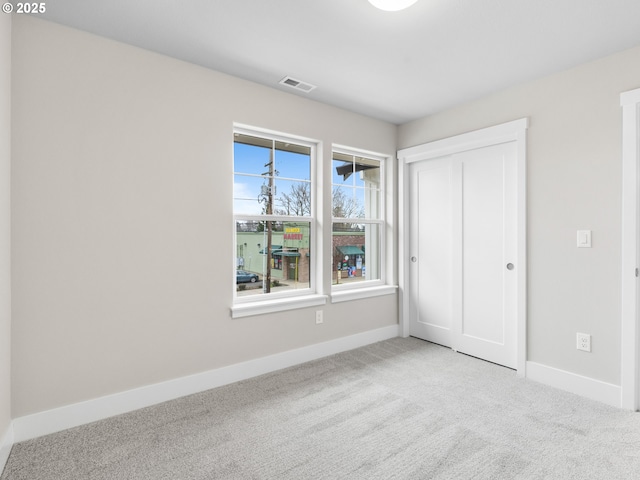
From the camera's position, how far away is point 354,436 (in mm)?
2045

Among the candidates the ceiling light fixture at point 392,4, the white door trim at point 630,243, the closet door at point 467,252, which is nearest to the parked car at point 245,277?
the closet door at point 467,252

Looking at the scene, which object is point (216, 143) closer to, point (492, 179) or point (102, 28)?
point (102, 28)

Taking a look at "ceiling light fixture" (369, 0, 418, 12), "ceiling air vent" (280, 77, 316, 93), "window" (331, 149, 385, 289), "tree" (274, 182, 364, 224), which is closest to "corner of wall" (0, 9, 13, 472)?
"ceiling air vent" (280, 77, 316, 93)

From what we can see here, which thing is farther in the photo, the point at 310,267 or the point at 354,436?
the point at 310,267

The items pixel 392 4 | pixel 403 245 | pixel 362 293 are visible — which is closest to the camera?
pixel 392 4

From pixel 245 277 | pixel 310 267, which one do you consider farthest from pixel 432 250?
pixel 245 277

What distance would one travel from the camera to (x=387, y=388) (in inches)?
105

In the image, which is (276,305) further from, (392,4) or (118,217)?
(392,4)

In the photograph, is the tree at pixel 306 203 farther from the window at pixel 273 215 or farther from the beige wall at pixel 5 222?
the beige wall at pixel 5 222

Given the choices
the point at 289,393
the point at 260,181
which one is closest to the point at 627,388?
the point at 289,393

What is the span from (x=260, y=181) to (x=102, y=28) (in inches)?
58.4

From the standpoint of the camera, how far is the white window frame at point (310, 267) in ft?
9.53

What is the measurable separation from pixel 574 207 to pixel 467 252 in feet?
3.31

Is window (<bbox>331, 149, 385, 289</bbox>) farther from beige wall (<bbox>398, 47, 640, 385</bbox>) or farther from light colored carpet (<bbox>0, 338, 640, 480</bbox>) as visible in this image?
beige wall (<bbox>398, 47, 640, 385</bbox>)
